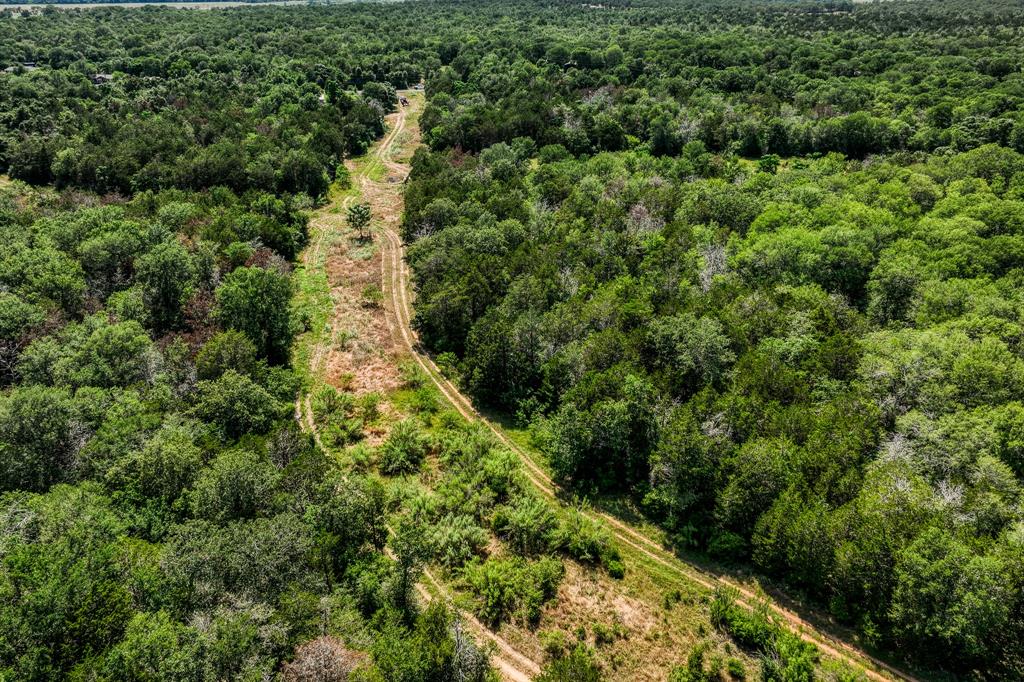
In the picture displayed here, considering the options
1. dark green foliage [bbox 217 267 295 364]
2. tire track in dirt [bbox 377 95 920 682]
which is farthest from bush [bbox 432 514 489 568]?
dark green foliage [bbox 217 267 295 364]

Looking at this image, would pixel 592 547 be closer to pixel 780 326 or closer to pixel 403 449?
pixel 403 449

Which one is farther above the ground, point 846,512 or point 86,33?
point 86,33

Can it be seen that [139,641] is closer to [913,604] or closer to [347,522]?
[347,522]

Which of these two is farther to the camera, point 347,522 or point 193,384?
point 193,384

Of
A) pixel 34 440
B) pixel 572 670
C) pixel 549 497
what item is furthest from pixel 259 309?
pixel 572 670

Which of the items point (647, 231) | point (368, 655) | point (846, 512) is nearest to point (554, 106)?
point (647, 231)

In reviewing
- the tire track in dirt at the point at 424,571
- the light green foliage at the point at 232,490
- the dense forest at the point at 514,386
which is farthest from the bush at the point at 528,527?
Answer: the light green foliage at the point at 232,490
